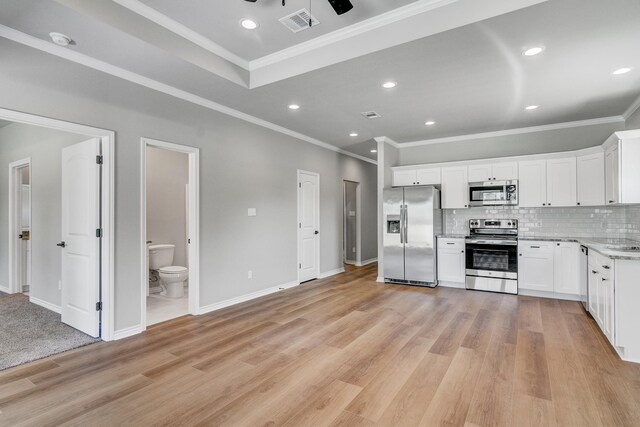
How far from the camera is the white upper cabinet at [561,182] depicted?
4.95 meters

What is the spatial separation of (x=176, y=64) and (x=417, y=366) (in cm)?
352

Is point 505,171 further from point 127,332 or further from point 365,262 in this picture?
point 127,332

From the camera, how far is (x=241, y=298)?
4.72 metres

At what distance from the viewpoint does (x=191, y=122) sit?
13.2 feet

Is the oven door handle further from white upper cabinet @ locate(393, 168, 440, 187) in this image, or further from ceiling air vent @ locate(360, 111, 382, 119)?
ceiling air vent @ locate(360, 111, 382, 119)

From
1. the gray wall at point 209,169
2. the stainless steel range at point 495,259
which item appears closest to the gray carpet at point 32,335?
the gray wall at point 209,169

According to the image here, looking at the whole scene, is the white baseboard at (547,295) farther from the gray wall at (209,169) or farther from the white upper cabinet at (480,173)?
the gray wall at (209,169)

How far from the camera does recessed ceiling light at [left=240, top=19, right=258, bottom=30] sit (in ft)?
9.40

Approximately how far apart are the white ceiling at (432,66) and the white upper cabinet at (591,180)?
69cm

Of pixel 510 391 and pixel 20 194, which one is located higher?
pixel 20 194

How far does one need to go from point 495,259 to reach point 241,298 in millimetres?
4013

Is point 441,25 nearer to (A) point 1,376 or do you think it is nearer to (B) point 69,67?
(B) point 69,67

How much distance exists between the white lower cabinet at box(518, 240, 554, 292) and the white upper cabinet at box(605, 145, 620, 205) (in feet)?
3.27

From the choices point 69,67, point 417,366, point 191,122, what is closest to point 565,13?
point 417,366
